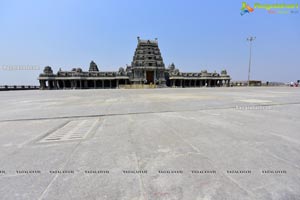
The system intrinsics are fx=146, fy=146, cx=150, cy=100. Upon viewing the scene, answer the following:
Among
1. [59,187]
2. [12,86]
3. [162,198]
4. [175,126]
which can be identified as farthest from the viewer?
[12,86]

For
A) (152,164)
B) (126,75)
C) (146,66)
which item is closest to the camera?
(152,164)

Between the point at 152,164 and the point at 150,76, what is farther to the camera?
the point at 150,76

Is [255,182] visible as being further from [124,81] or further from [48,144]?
[124,81]

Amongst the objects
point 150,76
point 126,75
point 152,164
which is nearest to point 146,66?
point 150,76

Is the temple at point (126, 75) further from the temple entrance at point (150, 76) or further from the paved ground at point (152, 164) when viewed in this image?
the paved ground at point (152, 164)

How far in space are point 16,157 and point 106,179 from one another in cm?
219

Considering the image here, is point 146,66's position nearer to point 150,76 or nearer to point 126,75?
point 150,76

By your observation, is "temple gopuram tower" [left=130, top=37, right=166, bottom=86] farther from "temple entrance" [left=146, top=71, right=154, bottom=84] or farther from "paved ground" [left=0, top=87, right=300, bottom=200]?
"paved ground" [left=0, top=87, right=300, bottom=200]

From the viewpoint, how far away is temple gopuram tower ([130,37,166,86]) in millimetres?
57375

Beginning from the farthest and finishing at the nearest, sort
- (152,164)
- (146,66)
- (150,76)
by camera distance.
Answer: (150,76) → (146,66) → (152,164)

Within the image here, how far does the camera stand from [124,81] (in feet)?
199

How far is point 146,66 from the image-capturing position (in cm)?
5719

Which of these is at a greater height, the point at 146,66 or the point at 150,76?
the point at 146,66

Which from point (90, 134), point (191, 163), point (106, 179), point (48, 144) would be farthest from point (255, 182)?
point (48, 144)
